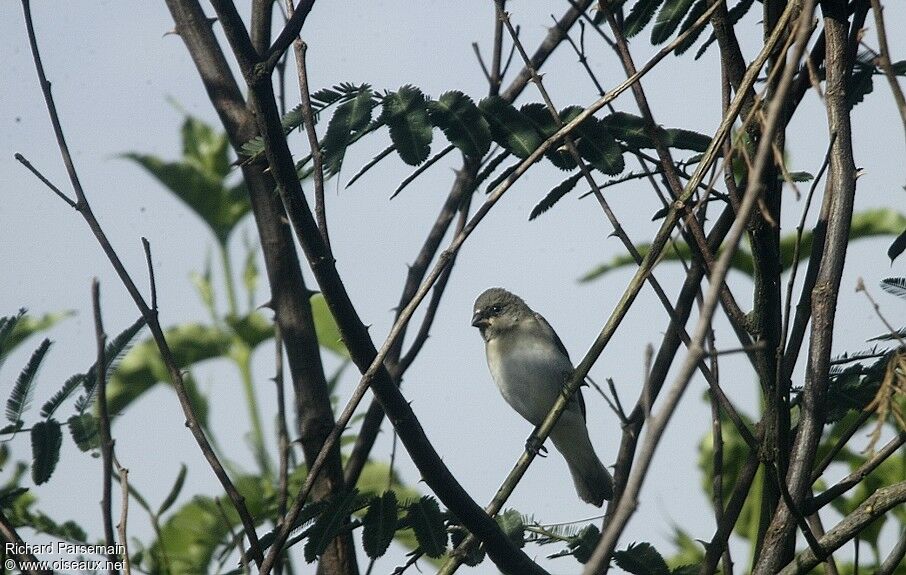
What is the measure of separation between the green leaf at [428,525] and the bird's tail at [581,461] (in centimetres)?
321

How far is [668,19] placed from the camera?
3.44 m

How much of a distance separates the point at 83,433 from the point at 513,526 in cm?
151

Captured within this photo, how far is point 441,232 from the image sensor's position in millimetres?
4750

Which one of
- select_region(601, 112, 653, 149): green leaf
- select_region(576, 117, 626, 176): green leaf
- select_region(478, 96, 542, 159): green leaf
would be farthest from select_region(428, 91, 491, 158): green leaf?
select_region(601, 112, 653, 149): green leaf

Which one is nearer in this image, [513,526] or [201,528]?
[513,526]

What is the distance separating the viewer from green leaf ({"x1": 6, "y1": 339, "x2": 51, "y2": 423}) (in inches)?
138

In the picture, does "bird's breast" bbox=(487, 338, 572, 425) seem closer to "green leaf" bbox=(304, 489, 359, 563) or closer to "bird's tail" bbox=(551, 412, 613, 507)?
"bird's tail" bbox=(551, 412, 613, 507)

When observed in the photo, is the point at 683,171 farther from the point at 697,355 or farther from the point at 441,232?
the point at 697,355

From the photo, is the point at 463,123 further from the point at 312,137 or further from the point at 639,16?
the point at 639,16

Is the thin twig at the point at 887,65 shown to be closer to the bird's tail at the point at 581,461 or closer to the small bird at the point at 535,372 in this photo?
the small bird at the point at 535,372

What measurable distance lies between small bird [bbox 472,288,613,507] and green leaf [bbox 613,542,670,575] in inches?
95.9

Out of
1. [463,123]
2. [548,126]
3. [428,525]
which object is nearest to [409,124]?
[463,123]

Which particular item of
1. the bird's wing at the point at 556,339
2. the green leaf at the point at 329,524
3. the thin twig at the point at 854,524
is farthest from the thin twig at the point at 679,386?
the bird's wing at the point at 556,339

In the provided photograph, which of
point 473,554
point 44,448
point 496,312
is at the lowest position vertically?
point 473,554
